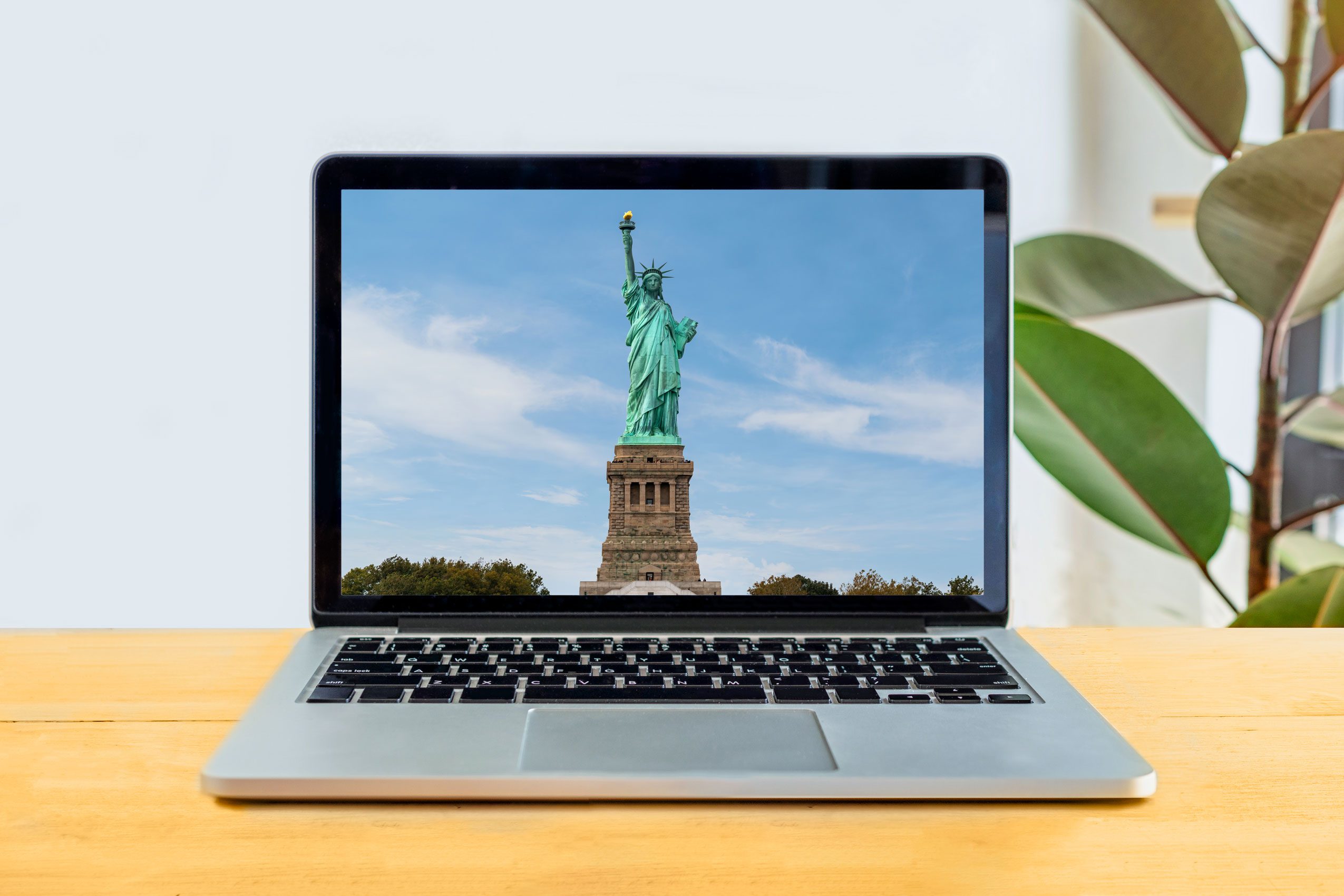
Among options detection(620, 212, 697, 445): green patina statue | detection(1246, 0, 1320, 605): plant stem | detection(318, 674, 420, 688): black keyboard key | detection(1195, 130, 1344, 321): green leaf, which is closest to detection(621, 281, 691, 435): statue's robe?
detection(620, 212, 697, 445): green patina statue

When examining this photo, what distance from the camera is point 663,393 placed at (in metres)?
0.63

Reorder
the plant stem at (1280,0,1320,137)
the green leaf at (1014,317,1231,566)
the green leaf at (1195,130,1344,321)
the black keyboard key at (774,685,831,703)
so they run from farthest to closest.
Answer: the plant stem at (1280,0,1320,137), the green leaf at (1014,317,1231,566), the green leaf at (1195,130,1344,321), the black keyboard key at (774,685,831,703)

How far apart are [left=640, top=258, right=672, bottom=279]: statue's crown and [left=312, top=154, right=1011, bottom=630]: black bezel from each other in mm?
57

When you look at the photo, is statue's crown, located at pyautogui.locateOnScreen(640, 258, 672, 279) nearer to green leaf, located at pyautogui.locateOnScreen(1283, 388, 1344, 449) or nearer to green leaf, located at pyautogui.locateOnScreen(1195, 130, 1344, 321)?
green leaf, located at pyautogui.locateOnScreen(1195, 130, 1344, 321)

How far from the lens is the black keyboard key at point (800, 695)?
0.48 meters

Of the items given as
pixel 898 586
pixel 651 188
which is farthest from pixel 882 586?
pixel 651 188

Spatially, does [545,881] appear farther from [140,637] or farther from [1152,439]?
[1152,439]

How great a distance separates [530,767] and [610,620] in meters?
0.23

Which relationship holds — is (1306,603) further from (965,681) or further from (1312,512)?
(965,681)

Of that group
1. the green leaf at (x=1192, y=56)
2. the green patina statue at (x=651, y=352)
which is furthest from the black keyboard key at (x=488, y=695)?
the green leaf at (x=1192, y=56)

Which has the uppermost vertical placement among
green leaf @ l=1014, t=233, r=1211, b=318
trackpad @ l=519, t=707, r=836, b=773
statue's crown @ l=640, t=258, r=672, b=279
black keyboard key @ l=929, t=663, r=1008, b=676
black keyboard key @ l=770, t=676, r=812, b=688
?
green leaf @ l=1014, t=233, r=1211, b=318

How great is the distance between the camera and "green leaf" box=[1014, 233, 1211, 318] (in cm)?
111

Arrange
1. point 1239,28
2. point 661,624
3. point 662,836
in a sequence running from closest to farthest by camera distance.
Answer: point 662,836, point 661,624, point 1239,28

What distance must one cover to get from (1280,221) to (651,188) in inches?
25.9
